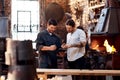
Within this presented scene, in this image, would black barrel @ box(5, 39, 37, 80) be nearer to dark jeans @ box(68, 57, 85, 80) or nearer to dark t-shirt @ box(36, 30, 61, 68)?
dark t-shirt @ box(36, 30, 61, 68)

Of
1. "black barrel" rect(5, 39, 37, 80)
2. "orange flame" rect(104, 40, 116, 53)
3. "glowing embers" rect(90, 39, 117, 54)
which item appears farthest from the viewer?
"glowing embers" rect(90, 39, 117, 54)

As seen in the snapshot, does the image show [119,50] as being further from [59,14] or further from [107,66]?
[59,14]

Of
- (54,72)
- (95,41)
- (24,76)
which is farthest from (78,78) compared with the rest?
(24,76)

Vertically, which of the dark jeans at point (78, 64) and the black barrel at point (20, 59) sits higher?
the black barrel at point (20, 59)

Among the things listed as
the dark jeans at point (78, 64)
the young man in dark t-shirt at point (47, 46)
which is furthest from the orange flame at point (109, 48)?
the young man in dark t-shirt at point (47, 46)

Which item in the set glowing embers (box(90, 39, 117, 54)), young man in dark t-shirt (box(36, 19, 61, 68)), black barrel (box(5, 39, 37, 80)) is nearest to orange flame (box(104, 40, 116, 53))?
glowing embers (box(90, 39, 117, 54))

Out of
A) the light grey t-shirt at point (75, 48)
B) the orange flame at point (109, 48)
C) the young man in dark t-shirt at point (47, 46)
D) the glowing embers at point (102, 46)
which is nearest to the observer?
the young man in dark t-shirt at point (47, 46)

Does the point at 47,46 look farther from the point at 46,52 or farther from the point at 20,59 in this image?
the point at 20,59

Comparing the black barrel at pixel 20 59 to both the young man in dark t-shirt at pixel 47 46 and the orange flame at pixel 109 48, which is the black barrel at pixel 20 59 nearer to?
the young man in dark t-shirt at pixel 47 46

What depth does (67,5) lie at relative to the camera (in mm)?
13227

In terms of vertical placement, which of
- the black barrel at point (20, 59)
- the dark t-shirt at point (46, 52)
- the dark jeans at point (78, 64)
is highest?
the black barrel at point (20, 59)

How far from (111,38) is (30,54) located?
7.48 m

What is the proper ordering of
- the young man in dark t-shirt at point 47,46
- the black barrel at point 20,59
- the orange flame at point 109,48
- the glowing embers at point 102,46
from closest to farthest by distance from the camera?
the black barrel at point 20,59
the young man in dark t-shirt at point 47,46
the orange flame at point 109,48
the glowing embers at point 102,46

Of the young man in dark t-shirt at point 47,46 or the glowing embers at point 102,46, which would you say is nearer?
the young man in dark t-shirt at point 47,46
